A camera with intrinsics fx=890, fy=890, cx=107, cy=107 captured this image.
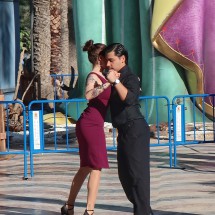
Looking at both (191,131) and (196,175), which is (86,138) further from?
(191,131)

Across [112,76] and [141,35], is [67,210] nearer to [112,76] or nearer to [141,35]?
[112,76]

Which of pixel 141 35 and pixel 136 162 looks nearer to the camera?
pixel 136 162

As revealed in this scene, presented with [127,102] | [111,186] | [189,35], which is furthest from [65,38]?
[127,102]

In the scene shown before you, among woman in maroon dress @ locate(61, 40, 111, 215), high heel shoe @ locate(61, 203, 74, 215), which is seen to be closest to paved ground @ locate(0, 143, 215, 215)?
high heel shoe @ locate(61, 203, 74, 215)

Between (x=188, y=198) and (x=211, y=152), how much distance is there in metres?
4.18

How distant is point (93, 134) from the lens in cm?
862

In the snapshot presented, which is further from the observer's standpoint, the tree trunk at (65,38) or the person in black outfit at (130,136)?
the tree trunk at (65,38)

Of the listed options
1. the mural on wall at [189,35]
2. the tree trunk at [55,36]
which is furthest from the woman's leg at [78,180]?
the tree trunk at [55,36]

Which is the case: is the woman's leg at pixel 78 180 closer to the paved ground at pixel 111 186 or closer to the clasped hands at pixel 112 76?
the paved ground at pixel 111 186

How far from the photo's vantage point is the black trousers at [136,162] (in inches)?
313

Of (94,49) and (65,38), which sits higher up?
(65,38)

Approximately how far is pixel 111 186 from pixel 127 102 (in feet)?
10.9

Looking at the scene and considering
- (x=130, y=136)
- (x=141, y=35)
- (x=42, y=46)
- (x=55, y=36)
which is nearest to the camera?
(x=130, y=136)

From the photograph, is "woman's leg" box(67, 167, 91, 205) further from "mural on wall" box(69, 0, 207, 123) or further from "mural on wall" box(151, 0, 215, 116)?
"mural on wall" box(69, 0, 207, 123)
